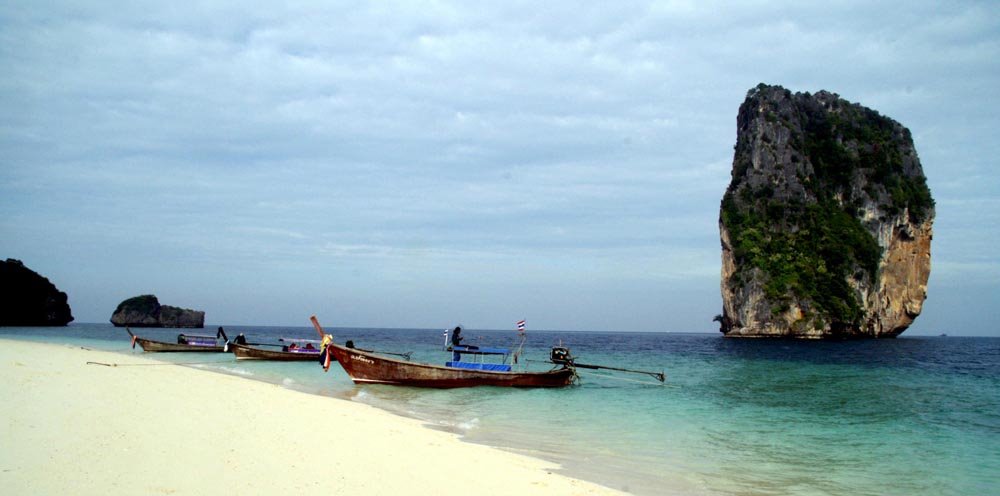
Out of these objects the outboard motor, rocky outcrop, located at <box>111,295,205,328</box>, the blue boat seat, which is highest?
the outboard motor

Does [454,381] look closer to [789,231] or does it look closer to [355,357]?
[355,357]

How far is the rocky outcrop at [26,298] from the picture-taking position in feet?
326

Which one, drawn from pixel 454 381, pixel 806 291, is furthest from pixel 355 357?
pixel 806 291

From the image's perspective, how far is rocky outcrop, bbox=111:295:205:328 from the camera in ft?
407

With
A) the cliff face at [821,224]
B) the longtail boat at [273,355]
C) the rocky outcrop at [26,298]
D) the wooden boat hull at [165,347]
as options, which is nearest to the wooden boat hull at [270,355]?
the longtail boat at [273,355]

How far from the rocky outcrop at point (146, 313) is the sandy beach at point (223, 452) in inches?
5019

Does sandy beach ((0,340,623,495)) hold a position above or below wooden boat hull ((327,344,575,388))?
above

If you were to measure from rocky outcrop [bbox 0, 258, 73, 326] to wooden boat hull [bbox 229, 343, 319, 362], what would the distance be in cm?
9114

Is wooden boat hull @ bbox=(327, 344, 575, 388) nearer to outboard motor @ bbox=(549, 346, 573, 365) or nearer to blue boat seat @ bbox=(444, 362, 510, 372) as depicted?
blue boat seat @ bbox=(444, 362, 510, 372)

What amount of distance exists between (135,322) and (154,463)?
14123cm

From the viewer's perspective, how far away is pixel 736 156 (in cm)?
9769

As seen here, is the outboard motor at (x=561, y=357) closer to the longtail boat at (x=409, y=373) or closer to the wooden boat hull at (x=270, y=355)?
the longtail boat at (x=409, y=373)

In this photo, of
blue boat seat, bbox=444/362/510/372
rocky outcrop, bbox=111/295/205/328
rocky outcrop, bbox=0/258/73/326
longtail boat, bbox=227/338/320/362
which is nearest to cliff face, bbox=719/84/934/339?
longtail boat, bbox=227/338/320/362

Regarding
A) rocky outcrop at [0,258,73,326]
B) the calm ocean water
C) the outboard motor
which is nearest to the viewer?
the calm ocean water
